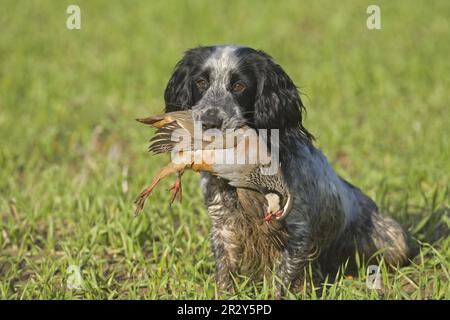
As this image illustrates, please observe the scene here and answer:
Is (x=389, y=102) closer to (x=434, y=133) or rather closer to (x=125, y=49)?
(x=434, y=133)

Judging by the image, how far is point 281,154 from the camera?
16.4 feet

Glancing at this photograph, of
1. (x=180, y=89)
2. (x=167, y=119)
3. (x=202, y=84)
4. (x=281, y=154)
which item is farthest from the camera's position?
(x=180, y=89)

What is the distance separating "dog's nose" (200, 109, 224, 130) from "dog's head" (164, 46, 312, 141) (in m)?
0.17

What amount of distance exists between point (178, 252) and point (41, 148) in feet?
10.6

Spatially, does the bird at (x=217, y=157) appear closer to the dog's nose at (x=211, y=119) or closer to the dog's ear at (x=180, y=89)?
the dog's nose at (x=211, y=119)

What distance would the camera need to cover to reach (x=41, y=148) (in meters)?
8.59

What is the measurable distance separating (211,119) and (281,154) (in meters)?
0.53

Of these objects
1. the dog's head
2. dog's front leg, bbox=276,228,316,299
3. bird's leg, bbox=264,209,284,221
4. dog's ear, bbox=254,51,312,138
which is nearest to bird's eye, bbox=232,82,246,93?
the dog's head

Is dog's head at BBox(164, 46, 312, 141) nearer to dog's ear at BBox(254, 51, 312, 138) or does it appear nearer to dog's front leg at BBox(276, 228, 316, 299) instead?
dog's ear at BBox(254, 51, 312, 138)

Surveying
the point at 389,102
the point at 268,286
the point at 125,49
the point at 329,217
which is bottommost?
the point at 268,286

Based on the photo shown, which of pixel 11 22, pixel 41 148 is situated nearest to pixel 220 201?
pixel 41 148

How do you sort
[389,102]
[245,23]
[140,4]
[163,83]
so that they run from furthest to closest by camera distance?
[140,4] < [245,23] < [163,83] < [389,102]

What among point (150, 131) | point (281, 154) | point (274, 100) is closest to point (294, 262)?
point (281, 154)

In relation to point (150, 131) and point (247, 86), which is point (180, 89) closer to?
point (247, 86)
